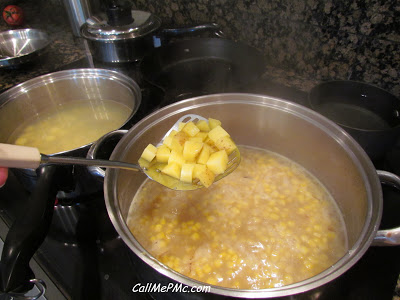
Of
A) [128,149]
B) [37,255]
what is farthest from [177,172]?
[37,255]

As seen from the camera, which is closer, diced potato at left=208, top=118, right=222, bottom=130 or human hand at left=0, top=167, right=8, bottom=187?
human hand at left=0, top=167, right=8, bottom=187

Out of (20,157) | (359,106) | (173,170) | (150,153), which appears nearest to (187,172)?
(173,170)

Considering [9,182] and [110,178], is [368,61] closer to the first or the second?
[110,178]

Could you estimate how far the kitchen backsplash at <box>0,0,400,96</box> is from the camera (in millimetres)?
1311

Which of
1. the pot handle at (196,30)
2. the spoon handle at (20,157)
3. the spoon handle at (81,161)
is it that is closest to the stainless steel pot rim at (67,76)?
the pot handle at (196,30)

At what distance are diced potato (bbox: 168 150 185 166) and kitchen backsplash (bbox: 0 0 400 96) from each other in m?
1.08

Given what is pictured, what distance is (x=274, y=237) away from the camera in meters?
1.06

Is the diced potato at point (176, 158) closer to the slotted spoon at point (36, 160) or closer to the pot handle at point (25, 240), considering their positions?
the slotted spoon at point (36, 160)

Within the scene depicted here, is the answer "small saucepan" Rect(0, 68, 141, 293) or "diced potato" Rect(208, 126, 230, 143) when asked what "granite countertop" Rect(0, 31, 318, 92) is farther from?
"diced potato" Rect(208, 126, 230, 143)

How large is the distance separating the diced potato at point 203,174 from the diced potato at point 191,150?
42mm

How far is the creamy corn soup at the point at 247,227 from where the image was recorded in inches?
37.9

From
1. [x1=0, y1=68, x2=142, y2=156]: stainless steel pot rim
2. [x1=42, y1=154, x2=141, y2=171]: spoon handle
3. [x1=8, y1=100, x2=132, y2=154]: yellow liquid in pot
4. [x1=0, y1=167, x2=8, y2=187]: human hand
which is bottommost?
[x1=8, y1=100, x2=132, y2=154]: yellow liquid in pot

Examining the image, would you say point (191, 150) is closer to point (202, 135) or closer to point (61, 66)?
point (202, 135)

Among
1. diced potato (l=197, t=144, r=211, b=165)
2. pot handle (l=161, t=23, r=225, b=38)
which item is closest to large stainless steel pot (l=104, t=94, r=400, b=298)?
diced potato (l=197, t=144, r=211, b=165)
